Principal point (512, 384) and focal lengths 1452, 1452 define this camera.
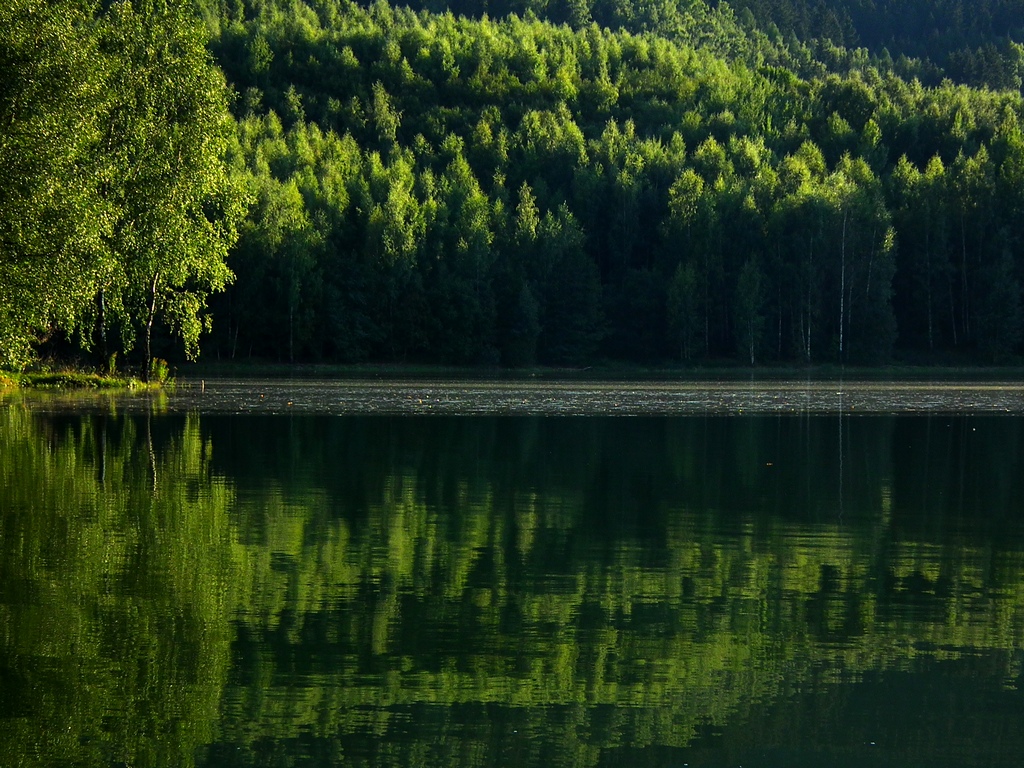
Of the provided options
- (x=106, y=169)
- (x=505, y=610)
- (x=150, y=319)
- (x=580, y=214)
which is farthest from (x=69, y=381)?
(x=580, y=214)

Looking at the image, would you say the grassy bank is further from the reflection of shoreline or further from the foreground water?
the foreground water

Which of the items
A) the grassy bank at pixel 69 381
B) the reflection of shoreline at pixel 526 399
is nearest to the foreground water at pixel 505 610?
the reflection of shoreline at pixel 526 399

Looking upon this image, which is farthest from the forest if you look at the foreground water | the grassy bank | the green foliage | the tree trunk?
the foreground water

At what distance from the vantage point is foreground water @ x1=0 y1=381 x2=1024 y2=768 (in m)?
8.33

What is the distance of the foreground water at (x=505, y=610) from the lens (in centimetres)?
833

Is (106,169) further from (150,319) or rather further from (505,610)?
(505,610)

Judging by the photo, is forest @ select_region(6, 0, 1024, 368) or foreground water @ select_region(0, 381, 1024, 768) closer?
foreground water @ select_region(0, 381, 1024, 768)

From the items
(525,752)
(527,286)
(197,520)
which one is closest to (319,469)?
(197,520)

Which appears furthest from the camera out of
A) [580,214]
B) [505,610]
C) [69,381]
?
[580,214]

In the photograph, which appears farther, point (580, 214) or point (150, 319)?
point (580, 214)

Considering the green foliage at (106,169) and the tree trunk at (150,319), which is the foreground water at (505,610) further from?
the tree trunk at (150,319)

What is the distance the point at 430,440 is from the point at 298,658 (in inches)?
760

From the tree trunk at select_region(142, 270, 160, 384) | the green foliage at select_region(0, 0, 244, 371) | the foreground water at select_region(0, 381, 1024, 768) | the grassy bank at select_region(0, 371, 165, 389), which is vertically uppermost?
the green foliage at select_region(0, 0, 244, 371)

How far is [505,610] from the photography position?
38.0 ft
